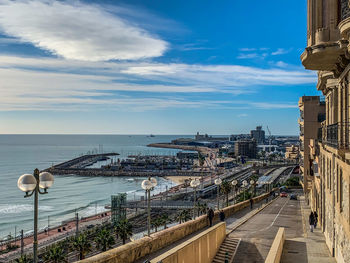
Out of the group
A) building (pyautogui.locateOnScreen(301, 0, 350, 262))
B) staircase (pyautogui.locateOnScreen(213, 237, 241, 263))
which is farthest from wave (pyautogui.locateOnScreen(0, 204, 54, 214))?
building (pyautogui.locateOnScreen(301, 0, 350, 262))

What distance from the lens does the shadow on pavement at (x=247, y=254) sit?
14.1m

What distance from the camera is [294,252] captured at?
1487cm

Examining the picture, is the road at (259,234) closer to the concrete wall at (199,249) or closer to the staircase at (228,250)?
the staircase at (228,250)

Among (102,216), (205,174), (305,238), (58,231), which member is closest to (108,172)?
(205,174)

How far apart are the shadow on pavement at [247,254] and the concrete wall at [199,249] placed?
2.87 feet

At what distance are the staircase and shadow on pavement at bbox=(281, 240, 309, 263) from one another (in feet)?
6.52

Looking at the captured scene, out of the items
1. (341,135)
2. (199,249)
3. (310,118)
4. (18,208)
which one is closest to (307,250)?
(199,249)

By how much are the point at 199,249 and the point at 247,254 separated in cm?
342

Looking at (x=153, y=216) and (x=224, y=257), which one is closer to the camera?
(x=224, y=257)

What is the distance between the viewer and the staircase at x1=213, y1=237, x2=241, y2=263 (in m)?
14.4

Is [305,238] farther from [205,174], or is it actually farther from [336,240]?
[205,174]

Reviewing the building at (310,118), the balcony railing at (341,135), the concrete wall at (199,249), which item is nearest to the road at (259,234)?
the concrete wall at (199,249)

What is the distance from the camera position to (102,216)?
6216 centimetres

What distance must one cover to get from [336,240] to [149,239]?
6.62 meters
